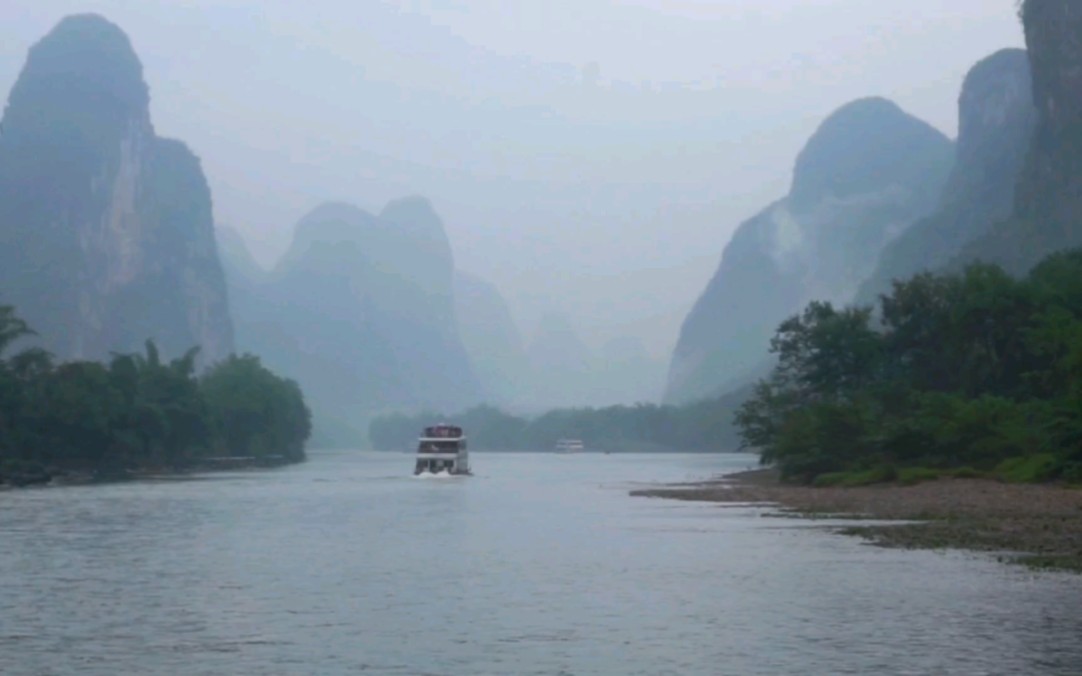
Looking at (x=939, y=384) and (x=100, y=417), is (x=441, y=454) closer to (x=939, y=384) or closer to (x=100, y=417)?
(x=100, y=417)

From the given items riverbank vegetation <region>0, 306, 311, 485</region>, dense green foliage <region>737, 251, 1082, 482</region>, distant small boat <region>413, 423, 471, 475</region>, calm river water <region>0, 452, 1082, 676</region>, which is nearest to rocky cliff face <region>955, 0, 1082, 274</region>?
dense green foliage <region>737, 251, 1082, 482</region>

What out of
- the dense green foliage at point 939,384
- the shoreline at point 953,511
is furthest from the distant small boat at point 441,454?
the shoreline at point 953,511

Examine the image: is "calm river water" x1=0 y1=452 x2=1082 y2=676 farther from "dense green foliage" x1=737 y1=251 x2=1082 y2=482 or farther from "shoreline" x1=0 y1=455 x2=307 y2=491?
"shoreline" x1=0 y1=455 x2=307 y2=491

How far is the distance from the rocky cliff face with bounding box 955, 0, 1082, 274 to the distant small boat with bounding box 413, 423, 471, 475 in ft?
163

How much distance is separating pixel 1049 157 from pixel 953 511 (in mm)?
91034

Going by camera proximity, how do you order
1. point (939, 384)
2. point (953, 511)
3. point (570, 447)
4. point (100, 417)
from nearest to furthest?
1. point (953, 511)
2. point (939, 384)
3. point (100, 417)
4. point (570, 447)

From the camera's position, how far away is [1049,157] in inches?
4744

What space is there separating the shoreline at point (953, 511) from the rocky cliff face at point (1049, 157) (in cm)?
6532

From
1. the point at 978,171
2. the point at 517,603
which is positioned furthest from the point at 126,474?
the point at 978,171

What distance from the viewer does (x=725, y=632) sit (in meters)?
18.0

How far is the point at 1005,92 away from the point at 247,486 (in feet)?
446

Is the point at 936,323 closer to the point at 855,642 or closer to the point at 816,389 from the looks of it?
the point at 816,389

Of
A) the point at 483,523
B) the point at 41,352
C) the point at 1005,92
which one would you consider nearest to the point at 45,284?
the point at 41,352

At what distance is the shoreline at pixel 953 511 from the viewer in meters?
27.2
